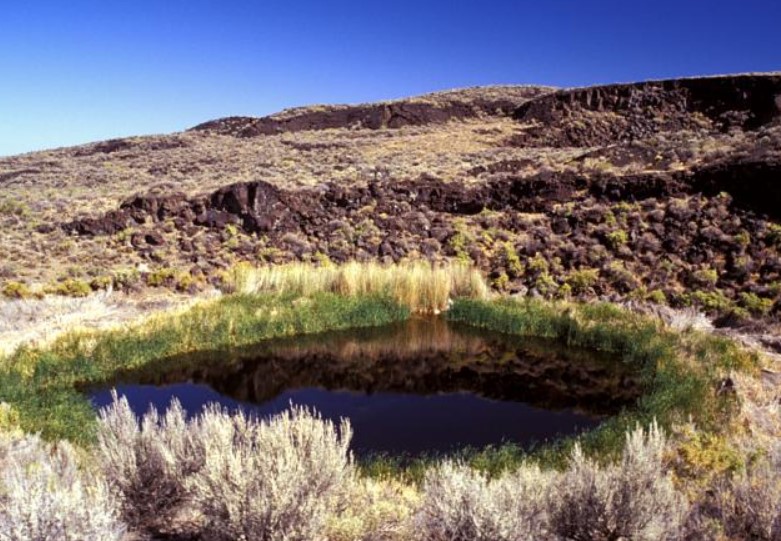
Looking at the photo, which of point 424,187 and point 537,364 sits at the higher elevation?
point 424,187

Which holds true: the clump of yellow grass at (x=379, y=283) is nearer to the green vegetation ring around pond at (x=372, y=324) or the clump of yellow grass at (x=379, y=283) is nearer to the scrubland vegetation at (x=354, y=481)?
the green vegetation ring around pond at (x=372, y=324)

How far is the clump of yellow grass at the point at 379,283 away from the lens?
67.9 feet

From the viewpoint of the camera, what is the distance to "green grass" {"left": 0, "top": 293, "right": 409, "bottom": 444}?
12.0 m

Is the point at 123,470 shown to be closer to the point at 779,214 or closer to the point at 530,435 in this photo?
the point at 530,435

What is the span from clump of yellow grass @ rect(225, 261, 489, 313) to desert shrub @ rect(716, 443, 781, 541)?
1399 centimetres

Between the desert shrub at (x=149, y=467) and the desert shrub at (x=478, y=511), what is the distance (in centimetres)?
259

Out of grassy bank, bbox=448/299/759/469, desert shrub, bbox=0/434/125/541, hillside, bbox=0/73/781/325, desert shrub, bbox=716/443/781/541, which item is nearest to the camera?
desert shrub, bbox=0/434/125/541

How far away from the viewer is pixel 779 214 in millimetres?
22547

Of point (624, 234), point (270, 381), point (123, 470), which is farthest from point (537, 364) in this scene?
point (123, 470)

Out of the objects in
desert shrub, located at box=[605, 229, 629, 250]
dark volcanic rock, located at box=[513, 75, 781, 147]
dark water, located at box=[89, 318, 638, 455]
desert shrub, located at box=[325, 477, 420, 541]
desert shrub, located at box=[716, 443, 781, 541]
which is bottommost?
dark water, located at box=[89, 318, 638, 455]

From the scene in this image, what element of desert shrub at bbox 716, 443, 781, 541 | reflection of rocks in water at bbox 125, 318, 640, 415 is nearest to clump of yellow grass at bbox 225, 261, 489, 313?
reflection of rocks in water at bbox 125, 318, 640, 415

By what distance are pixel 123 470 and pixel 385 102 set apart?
58.9 m

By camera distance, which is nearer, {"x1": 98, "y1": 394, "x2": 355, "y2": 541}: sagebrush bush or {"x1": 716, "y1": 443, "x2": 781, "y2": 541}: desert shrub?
{"x1": 98, "y1": 394, "x2": 355, "y2": 541}: sagebrush bush

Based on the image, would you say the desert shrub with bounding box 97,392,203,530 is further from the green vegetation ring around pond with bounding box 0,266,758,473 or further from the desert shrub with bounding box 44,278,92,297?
the desert shrub with bounding box 44,278,92,297
